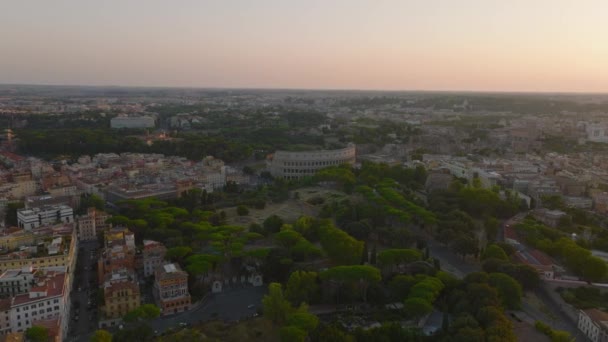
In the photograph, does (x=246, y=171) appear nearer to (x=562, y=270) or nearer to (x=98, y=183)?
(x=98, y=183)

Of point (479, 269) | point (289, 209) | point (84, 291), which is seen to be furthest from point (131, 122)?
point (479, 269)

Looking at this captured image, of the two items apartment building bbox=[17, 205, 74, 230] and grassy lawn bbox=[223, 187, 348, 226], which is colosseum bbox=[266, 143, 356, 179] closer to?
grassy lawn bbox=[223, 187, 348, 226]

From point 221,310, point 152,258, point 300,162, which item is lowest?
point 221,310

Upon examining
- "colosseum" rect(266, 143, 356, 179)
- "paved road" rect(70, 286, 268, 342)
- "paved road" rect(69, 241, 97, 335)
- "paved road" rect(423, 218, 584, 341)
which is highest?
"colosseum" rect(266, 143, 356, 179)

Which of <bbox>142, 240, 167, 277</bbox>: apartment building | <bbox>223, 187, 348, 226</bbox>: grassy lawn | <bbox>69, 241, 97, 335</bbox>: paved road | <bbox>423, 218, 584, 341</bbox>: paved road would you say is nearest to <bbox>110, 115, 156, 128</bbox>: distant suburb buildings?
<bbox>223, 187, 348, 226</bbox>: grassy lawn

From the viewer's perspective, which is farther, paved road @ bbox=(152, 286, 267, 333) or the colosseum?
the colosseum

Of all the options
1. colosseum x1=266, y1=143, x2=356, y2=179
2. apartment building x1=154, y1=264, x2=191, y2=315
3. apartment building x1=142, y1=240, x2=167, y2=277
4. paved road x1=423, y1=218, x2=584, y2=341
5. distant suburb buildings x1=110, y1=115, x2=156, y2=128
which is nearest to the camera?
paved road x1=423, y1=218, x2=584, y2=341

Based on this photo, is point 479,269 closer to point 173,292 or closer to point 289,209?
point 289,209

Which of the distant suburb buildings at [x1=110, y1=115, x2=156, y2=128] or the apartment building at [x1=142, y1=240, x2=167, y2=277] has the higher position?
the distant suburb buildings at [x1=110, y1=115, x2=156, y2=128]

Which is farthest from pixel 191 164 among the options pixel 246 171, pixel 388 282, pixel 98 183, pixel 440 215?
pixel 388 282
